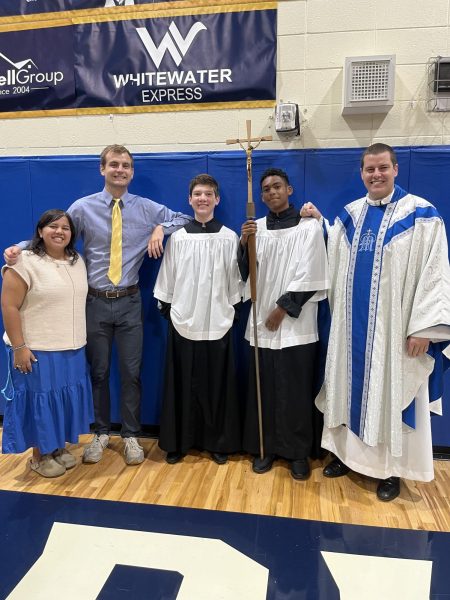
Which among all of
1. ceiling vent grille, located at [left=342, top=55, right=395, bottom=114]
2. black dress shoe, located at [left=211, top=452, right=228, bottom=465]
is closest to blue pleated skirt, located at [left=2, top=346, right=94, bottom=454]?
black dress shoe, located at [left=211, top=452, right=228, bottom=465]

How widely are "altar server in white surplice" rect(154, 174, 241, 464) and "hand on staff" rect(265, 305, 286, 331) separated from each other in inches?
9.1

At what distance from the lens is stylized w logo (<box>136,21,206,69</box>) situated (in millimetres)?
2969

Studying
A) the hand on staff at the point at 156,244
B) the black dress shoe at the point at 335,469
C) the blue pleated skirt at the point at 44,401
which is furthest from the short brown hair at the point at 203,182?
the black dress shoe at the point at 335,469

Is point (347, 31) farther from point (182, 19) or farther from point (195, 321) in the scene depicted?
point (195, 321)

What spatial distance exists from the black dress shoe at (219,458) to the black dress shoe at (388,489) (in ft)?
2.89

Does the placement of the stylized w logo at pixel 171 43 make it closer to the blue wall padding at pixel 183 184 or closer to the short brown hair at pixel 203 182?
the blue wall padding at pixel 183 184

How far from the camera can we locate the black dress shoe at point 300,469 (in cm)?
263

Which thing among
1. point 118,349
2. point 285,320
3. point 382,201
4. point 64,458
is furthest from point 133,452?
point 382,201

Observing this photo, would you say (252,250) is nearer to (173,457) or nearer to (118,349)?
(118,349)

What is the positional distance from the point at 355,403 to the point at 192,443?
1026 mm

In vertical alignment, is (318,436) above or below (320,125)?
below

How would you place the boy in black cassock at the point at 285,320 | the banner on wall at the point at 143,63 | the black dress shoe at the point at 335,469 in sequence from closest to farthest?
the boy in black cassock at the point at 285,320
the black dress shoe at the point at 335,469
the banner on wall at the point at 143,63

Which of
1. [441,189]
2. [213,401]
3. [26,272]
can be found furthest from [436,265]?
[26,272]

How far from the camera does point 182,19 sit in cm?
297
